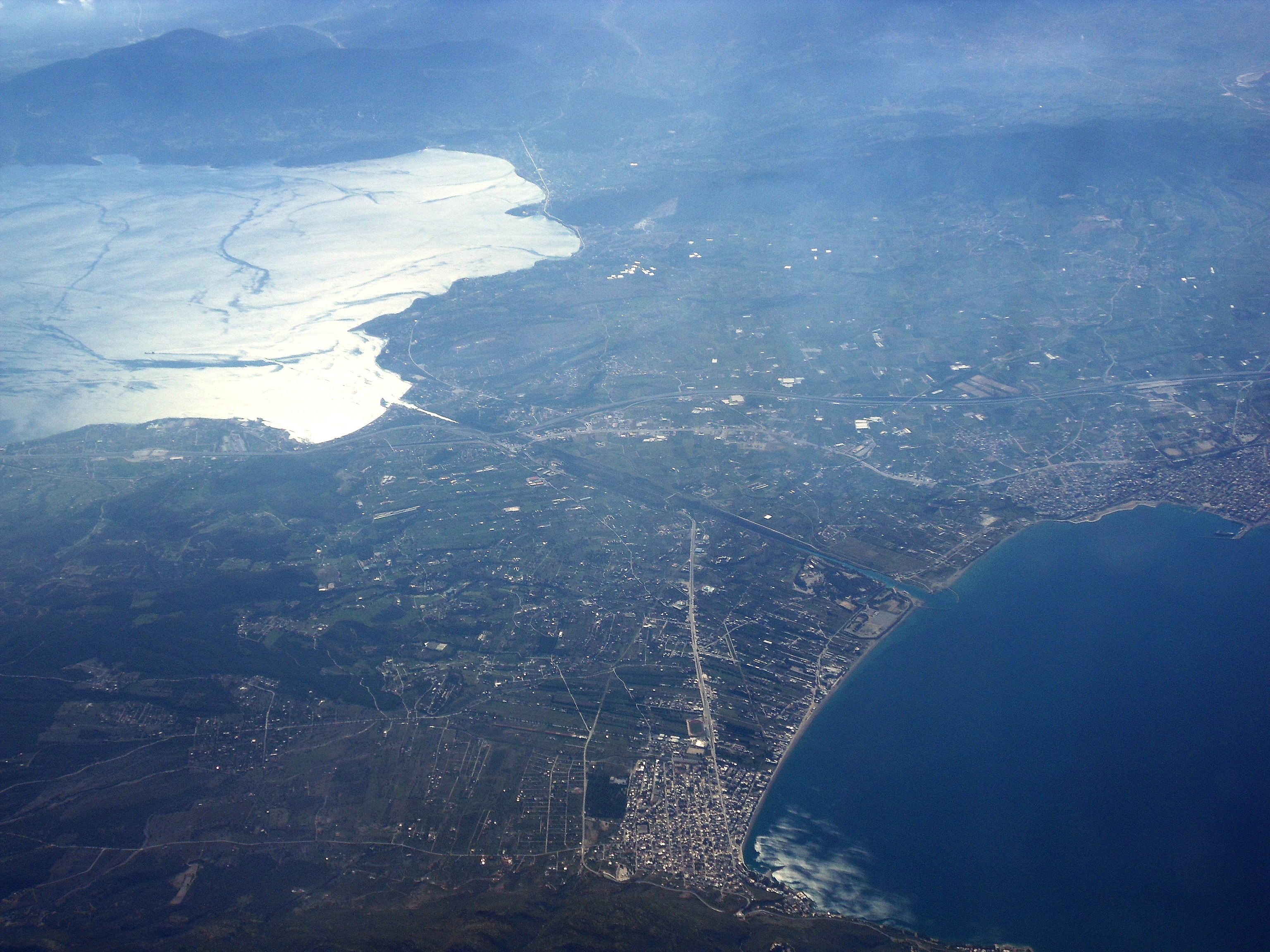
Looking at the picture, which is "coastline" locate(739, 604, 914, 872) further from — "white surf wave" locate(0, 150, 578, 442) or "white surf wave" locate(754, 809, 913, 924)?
"white surf wave" locate(0, 150, 578, 442)

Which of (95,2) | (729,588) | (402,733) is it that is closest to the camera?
(402,733)

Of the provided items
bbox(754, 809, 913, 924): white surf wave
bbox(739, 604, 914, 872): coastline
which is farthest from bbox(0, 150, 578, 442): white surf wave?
bbox(754, 809, 913, 924): white surf wave

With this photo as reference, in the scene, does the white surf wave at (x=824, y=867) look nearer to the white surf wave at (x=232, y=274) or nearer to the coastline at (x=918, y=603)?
the coastline at (x=918, y=603)

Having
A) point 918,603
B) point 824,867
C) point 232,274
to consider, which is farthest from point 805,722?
point 232,274

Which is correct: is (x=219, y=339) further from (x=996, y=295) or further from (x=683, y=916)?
(x=996, y=295)

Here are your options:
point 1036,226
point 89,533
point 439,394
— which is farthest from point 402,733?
point 1036,226

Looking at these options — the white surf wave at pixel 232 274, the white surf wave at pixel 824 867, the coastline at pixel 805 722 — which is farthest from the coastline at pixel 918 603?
the white surf wave at pixel 232 274
